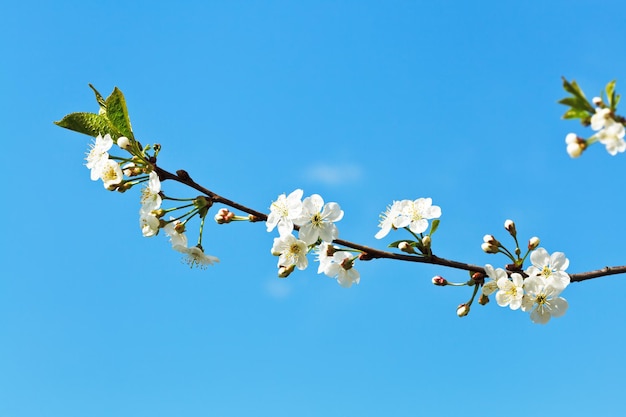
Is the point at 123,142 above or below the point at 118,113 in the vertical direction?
below

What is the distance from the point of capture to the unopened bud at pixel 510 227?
3.67 meters

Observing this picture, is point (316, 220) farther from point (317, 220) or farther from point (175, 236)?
point (175, 236)

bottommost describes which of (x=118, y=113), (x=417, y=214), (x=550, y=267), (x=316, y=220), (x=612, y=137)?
(x=612, y=137)

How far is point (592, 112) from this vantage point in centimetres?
242

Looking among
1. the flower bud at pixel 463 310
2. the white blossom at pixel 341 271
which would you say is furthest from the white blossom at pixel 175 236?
the flower bud at pixel 463 310

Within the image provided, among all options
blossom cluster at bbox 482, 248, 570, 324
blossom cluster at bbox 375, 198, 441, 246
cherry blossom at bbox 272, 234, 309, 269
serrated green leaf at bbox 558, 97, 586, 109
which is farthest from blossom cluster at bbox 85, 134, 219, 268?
serrated green leaf at bbox 558, 97, 586, 109

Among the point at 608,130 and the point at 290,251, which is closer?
the point at 608,130

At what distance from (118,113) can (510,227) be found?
216cm

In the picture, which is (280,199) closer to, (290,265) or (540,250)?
(290,265)

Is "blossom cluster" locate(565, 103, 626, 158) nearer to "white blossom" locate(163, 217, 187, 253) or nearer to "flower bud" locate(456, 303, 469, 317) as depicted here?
"flower bud" locate(456, 303, 469, 317)

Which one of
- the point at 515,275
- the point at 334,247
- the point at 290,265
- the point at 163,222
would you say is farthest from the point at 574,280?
the point at 163,222

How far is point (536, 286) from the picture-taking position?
11.1 feet

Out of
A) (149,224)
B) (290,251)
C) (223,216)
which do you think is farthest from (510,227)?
(149,224)

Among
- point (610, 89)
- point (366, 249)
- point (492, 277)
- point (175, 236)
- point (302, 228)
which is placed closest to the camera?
point (610, 89)
